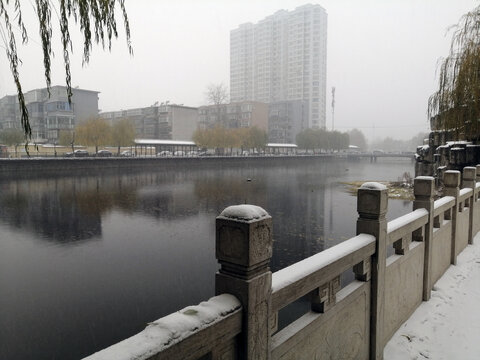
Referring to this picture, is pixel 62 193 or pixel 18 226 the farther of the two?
pixel 62 193

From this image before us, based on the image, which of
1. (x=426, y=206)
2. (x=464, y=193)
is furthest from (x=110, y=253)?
(x=464, y=193)

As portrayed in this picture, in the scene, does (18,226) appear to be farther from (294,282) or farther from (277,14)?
(277,14)

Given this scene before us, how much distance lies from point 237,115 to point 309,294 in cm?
8709

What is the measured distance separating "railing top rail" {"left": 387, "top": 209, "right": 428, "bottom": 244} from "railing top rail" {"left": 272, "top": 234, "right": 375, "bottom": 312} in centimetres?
61

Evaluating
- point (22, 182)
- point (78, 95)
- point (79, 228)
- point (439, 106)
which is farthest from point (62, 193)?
point (78, 95)

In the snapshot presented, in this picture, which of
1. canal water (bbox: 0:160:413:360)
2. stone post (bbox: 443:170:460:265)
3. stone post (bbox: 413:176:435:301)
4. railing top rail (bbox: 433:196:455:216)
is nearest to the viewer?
stone post (bbox: 413:176:435:301)

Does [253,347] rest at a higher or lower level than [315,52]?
lower

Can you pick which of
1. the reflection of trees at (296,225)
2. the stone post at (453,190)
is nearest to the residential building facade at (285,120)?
the reflection of trees at (296,225)

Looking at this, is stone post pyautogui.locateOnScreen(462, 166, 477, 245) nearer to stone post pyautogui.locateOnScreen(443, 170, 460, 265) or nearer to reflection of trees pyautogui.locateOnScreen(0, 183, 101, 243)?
stone post pyautogui.locateOnScreen(443, 170, 460, 265)

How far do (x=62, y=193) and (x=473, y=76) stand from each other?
2314cm

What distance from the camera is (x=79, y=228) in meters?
14.8

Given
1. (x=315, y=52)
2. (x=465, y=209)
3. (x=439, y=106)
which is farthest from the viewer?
(x=315, y=52)

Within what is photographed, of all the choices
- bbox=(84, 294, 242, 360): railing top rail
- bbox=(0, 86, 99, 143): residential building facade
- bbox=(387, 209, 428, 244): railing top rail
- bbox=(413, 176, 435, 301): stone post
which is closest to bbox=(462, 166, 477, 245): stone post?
bbox=(413, 176, 435, 301): stone post

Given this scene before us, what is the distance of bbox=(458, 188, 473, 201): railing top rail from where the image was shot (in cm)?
649
